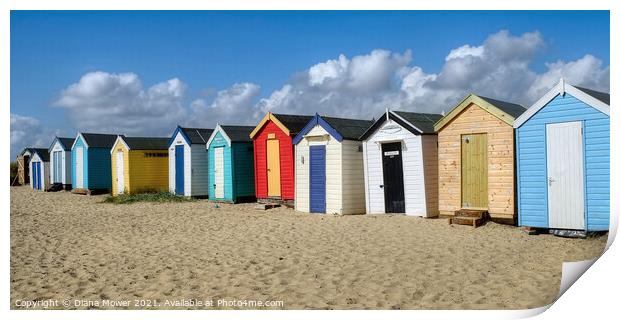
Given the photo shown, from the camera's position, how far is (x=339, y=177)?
52.3 feet

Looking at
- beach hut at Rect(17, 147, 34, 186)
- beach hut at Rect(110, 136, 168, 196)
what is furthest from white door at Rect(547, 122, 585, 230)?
beach hut at Rect(17, 147, 34, 186)

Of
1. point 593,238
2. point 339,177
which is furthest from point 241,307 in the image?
point 339,177

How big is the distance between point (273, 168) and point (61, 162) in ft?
60.1

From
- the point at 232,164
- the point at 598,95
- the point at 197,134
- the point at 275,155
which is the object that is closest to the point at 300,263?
the point at 598,95

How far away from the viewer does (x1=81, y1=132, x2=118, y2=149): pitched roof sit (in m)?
28.7

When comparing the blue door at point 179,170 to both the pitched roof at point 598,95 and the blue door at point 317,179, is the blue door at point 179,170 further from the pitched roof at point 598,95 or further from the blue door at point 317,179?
the pitched roof at point 598,95

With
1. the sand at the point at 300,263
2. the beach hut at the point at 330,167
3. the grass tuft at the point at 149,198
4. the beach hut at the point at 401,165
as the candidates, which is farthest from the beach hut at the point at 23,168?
the beach hut at the point at 401,165

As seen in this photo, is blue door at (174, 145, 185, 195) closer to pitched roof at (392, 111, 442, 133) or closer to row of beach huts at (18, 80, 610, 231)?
row of beach huts at (18, 80, 610, 231)

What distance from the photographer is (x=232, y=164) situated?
20.7 meters

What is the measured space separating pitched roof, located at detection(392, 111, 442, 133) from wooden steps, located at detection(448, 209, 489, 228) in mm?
2427

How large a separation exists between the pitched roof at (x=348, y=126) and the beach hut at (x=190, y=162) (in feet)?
26.2

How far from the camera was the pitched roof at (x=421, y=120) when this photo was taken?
14.5 metres

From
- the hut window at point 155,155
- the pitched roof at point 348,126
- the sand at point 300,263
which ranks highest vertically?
the pitched roof at point 348,126

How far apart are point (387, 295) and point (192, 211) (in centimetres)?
1184
